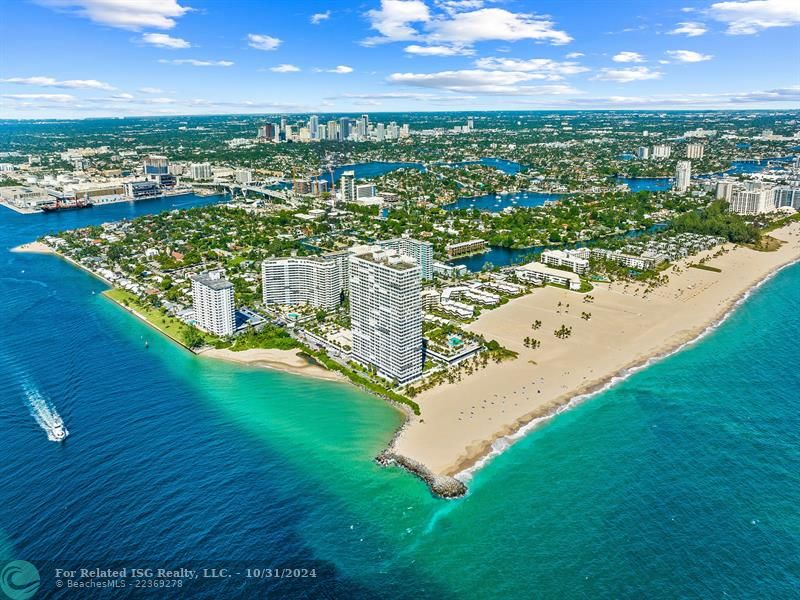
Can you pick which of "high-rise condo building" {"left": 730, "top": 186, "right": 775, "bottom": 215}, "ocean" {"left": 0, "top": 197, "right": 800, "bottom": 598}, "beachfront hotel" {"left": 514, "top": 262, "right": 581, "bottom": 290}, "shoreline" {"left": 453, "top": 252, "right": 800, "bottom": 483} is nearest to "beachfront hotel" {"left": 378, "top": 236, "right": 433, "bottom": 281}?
"beachfront hotel" {"left": 514, "top": 262, "right": 581, "bottom": 290}

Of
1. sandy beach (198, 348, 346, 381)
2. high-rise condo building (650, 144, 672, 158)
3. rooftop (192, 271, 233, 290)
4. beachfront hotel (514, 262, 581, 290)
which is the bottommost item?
sandy beach (198, 348, 346, 381)

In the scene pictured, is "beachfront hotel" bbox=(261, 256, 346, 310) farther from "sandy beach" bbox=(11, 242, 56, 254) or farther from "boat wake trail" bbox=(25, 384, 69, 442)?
"sandy beach" bbox=(11, 242, 56, 254)

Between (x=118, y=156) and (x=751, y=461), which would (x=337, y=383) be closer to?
(x=751, y=461)

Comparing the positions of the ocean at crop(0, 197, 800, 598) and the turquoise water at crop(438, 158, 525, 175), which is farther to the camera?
the turquoise water at crop(438, 158, 525, 175)

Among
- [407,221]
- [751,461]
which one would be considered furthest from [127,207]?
[751,461]

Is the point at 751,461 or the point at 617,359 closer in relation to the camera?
the point at 751,461
